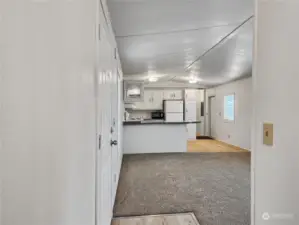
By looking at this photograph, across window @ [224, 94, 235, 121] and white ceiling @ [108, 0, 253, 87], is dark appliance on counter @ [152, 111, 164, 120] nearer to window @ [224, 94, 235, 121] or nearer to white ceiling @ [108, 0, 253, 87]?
window @ [224, 94, 235, 121]

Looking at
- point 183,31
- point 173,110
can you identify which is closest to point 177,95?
point 173,110

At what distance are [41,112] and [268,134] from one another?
1.10 meters

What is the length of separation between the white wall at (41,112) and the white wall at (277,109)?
0.96m

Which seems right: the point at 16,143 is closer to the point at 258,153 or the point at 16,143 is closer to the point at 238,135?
the point at 258,153

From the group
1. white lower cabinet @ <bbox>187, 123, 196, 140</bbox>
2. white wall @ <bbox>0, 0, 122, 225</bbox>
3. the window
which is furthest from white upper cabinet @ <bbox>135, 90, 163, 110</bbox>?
white wall @ <bbox>0, 0, 122, 225</bbox>

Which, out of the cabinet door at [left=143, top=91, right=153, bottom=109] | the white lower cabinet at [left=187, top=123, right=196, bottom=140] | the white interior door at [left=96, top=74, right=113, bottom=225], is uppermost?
the cabinet door at [left=143, top=91, right=153, bottom=109]

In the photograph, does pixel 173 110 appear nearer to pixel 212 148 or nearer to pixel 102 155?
pixel 212 148

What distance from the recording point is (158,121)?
6.74 metres

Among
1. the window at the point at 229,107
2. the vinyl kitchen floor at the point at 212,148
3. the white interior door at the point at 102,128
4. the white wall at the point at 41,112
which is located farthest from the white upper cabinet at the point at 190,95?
the white wall at the point at 41,112

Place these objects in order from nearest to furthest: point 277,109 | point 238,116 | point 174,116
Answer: point 277,109 < point 238,116 < point 174,116

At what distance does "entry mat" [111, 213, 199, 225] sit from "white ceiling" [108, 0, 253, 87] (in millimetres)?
2300

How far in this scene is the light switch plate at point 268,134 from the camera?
47.6 inches

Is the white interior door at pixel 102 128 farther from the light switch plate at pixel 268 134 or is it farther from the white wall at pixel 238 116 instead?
the white wall at pixel 238 116

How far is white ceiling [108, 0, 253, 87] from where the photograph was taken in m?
2.45
